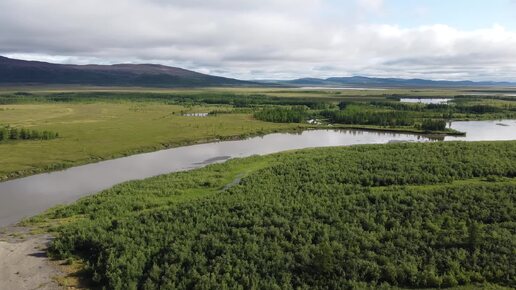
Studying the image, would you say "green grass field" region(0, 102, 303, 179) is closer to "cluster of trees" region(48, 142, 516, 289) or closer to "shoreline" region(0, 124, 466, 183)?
"shoreline" region(0, 124, 466, 183)

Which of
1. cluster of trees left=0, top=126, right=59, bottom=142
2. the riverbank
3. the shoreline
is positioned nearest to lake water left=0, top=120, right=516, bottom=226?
the shoreline

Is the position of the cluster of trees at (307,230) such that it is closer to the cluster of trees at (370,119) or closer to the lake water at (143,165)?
the lake water at (143,165)

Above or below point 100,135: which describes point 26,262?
below

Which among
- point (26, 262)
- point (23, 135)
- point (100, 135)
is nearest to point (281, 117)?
point (100, 135)

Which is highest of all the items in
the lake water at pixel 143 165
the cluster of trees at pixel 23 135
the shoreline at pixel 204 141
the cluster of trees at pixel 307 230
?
the cluster of trees at pixel 23 135

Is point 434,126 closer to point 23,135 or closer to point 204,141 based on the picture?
point 204,141

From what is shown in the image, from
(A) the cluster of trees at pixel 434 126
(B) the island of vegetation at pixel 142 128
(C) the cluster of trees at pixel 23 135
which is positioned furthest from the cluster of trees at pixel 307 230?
(A) the cluster of trees at pixel 434 126

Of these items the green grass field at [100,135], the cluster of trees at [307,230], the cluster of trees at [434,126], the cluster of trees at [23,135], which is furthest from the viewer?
the cluster of trees at [434,126]
